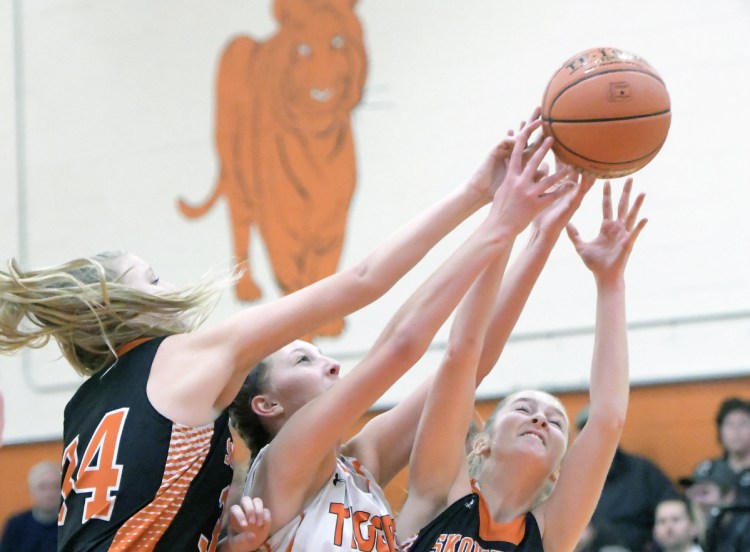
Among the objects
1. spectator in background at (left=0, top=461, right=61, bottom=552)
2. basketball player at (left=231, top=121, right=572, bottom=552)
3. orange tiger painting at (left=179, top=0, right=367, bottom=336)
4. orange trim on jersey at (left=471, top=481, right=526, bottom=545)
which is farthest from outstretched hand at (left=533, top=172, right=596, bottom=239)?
spectator in background at (left=0, top=461, right=61, bottom=552)

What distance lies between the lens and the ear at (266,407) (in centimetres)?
327

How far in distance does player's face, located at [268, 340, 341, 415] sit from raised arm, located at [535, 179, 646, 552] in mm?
786

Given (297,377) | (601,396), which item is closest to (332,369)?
(297,377)

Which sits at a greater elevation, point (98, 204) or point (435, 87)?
point (435, 87)

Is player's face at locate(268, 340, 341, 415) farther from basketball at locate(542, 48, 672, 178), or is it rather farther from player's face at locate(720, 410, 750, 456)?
player's face at locate(720, 410, 750, 456)

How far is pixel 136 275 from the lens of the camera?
2.97m

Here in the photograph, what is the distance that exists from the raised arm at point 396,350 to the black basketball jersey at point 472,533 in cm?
39

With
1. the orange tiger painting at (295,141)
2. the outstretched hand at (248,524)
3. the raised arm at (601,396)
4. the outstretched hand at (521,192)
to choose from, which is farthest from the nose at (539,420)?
the orange tiger painting at (295,141)

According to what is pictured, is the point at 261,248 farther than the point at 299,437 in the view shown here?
Yes

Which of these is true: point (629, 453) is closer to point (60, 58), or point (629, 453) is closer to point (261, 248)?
point (261, 248)

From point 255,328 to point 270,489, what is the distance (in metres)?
0.53

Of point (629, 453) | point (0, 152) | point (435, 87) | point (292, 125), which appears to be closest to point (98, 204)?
point (0, 152)

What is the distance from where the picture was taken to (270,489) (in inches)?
119

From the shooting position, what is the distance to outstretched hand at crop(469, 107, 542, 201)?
3049 millimetres
